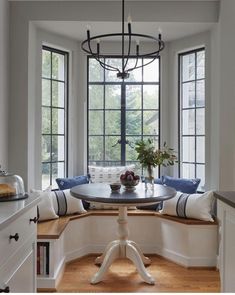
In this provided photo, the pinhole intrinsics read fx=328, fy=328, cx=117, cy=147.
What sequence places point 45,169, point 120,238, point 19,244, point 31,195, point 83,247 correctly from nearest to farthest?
1. point 19,244
2. point 31,195
3. point 120,238
4. point 83,247
5. point 45,169

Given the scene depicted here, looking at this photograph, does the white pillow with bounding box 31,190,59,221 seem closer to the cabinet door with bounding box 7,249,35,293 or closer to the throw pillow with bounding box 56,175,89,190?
the throw pillow with bounding box 56,175,89,190

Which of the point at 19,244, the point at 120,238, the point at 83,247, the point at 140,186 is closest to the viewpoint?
the point at 19,244

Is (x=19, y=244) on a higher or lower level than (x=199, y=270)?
higher

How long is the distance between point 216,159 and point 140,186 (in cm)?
94

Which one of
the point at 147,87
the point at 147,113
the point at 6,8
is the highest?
the point at 6,8

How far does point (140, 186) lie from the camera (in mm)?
3529

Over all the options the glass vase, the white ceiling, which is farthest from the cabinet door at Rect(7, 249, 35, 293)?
the white ceiling

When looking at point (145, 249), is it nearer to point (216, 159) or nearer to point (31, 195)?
point (216, 159)

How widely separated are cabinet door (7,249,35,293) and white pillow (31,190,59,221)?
4.51ft

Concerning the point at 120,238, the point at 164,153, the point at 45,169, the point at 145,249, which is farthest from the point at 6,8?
the point at 145,249

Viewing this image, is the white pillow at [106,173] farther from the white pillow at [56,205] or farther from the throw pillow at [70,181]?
the white pillow at [56,205]

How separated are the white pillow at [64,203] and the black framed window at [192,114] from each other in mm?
1510

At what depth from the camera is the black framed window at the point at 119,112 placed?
Answer: 4.50m

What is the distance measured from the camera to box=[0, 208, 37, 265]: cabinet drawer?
1.43m
